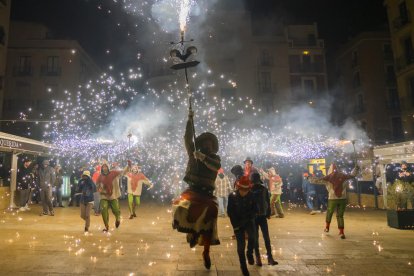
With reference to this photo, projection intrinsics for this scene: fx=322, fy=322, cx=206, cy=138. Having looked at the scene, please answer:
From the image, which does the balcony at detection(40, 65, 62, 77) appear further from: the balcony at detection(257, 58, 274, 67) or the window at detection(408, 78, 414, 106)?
the window at detection(408, 78, 414, 106)

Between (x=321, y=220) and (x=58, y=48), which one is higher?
(x=58, y=48)

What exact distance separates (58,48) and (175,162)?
738 inches

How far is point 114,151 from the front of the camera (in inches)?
908

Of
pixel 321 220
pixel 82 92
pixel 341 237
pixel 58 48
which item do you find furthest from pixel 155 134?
pixel 341 237

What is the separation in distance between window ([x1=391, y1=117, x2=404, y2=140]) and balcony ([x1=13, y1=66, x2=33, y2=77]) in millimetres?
37400

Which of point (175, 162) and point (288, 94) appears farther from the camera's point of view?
point (288, 94)

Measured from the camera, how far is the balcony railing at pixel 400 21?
2490 cm

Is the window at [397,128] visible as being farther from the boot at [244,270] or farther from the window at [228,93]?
the boot at [244,270]

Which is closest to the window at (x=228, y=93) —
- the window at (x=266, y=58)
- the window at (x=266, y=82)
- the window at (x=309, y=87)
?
the window at (x=266, y=82)

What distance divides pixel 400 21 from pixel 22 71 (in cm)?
3524

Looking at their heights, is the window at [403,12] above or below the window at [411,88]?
above

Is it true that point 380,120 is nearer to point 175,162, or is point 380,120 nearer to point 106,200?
point 175,162

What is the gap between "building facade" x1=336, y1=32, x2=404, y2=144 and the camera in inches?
1280

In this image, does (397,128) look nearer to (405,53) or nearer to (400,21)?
(405,53)
